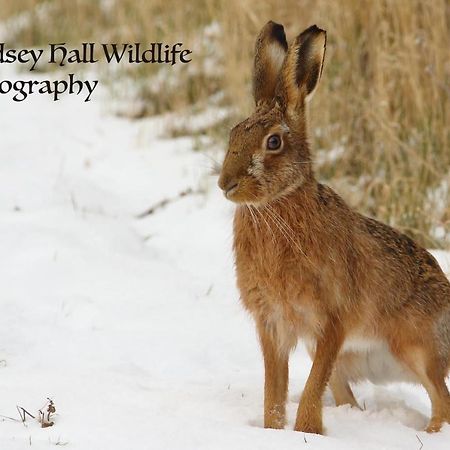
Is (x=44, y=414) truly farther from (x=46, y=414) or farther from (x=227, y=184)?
(x=227, y=184)

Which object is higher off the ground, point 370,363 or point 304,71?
point 304,71

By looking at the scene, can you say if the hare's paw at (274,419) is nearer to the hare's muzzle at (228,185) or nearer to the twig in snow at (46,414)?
the twig in snow at (46,414)

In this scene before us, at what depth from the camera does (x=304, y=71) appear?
386 centimetres

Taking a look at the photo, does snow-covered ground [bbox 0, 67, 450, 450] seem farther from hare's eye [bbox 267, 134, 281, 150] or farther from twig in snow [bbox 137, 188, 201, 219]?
hare's eye [bbox 267, 134, 281, 150]

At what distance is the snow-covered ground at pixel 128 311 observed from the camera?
12.1 feet

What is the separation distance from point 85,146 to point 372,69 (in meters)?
2.43

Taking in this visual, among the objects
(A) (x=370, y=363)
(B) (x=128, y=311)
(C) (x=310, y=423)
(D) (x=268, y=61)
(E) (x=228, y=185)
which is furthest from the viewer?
(B) (x=128, y=311)

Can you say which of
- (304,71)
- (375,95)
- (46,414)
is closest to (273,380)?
(46,414)

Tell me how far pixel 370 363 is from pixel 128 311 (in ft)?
5.08

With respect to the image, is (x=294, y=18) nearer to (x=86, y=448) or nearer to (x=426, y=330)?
(x=426, y=330)

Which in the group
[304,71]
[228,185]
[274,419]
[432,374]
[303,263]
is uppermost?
[304,71]

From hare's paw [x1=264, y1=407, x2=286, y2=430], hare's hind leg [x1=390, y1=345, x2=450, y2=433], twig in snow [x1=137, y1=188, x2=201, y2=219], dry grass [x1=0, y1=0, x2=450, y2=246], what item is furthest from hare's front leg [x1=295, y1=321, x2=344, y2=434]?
twig in snow [x1=137, y1=188, x2=201, y2=219]

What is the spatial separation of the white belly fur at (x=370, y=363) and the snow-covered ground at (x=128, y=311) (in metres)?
0.15

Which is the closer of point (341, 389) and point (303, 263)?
point (303, 263)
